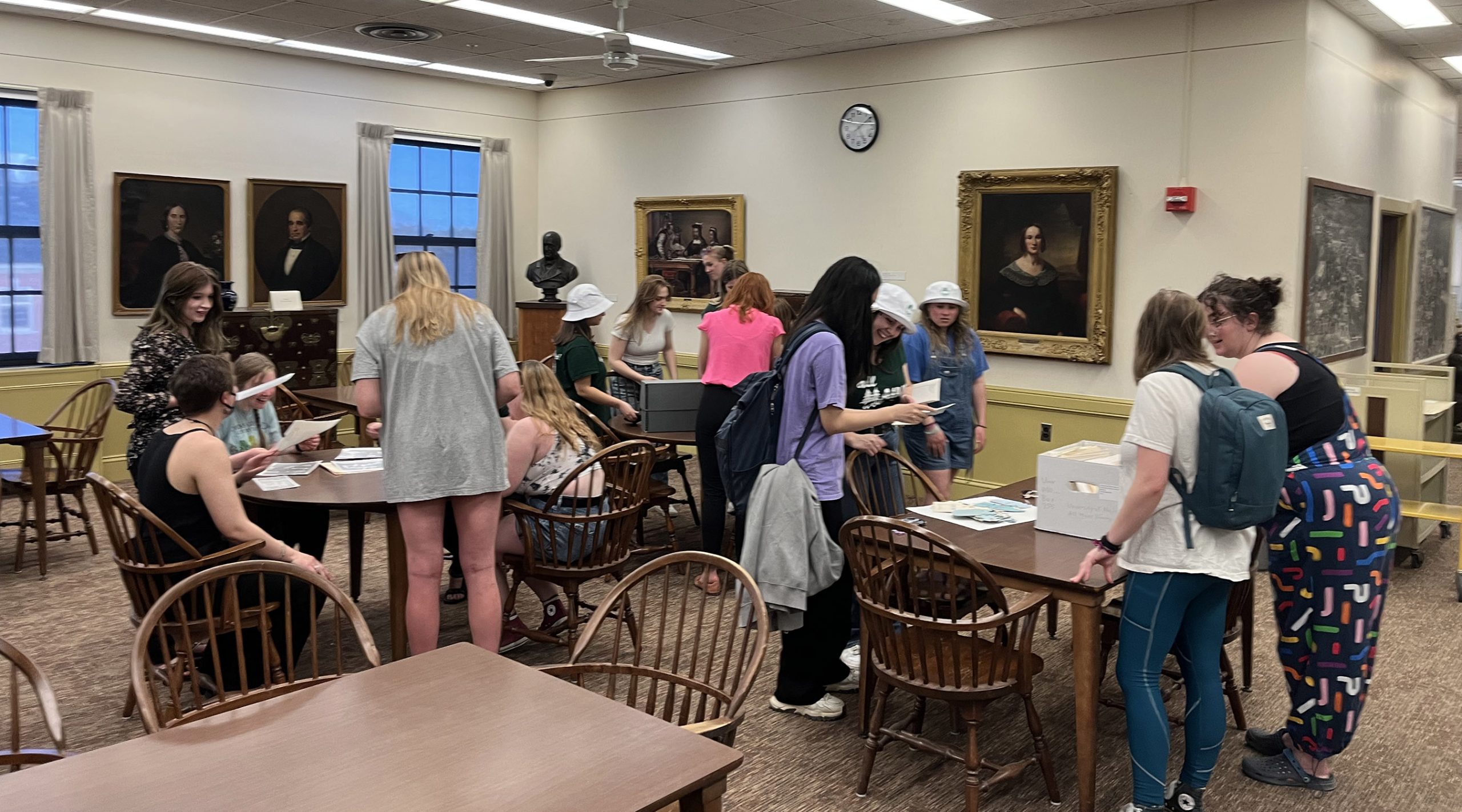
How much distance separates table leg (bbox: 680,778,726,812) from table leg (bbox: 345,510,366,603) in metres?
3.14

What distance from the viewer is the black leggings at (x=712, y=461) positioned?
16.7ft

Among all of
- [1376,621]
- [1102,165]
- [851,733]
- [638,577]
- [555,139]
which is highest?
[555,139]

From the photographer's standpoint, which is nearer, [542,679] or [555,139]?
[542,679]

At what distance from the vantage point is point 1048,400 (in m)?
6.86

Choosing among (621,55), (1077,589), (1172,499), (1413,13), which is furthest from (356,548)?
(1413,13)

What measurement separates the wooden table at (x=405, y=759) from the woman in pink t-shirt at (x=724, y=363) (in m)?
2.91

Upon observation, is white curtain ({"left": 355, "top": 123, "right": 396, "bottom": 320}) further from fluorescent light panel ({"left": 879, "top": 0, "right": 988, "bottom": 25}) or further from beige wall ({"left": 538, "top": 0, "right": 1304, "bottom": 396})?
fluorescent light panel ({"left": 879, "top": 0, "right": 988, "bottom": 25})

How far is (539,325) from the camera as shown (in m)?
9.05

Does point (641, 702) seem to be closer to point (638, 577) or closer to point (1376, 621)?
point (638, 577)

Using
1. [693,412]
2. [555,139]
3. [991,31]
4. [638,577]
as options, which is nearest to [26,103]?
[555,139]

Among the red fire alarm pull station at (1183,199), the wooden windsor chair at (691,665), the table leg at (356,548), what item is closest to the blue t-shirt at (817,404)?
the wooden windsor chair at (691,665)

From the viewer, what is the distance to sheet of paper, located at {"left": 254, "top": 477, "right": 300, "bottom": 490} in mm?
3998

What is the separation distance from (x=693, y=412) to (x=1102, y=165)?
9.89ft

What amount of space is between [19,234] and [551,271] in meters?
3.80
